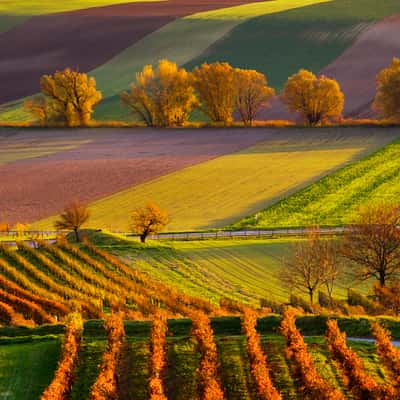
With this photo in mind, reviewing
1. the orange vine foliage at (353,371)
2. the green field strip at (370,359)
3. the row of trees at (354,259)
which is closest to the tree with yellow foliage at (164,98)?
the row of trees at (354,259)

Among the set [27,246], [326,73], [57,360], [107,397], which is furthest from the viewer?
[326,73]

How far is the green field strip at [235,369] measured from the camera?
101ft

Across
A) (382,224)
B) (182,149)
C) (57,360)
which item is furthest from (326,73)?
(57,360)

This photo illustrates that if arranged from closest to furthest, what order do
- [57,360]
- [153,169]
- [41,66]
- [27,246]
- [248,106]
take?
[57,360] < [27,246] < [153,169] < [248,106] < [41,66]

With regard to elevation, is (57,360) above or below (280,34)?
below

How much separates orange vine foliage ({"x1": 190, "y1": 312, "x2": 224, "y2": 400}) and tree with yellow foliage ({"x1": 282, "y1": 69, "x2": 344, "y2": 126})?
85.6 meters

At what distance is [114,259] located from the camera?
192 ft

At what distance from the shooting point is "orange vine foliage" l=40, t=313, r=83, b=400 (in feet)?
99.7

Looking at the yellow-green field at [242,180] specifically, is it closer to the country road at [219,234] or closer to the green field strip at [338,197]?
the green field strip at [338,197]

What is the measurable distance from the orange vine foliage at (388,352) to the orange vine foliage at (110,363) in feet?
27.6

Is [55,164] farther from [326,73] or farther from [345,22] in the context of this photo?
[345,22]

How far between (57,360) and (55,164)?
7059 cm

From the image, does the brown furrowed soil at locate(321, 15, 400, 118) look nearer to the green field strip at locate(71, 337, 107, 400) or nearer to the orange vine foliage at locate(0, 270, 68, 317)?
the orange vine foliage at locate(0, 270, 68, 317)

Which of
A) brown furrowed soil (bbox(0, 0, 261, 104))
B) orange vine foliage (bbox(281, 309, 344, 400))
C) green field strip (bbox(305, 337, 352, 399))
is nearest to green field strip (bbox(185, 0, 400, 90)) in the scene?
brown furrowed soil (bbox(0, 0, 261, 104))
